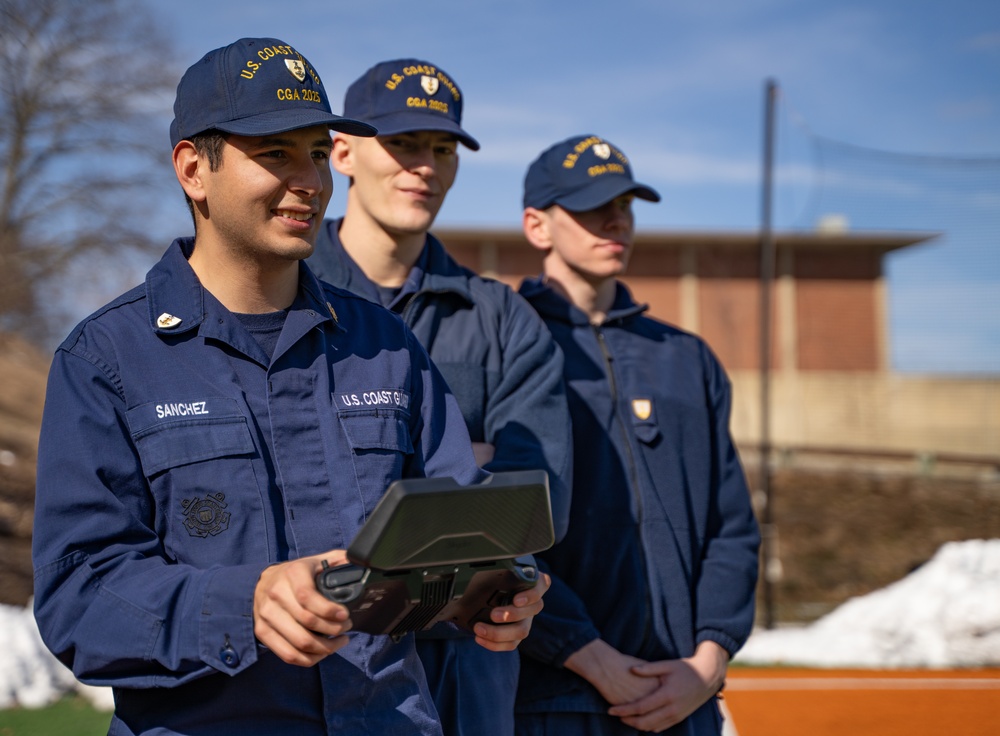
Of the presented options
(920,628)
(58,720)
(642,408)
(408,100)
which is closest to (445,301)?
(408,100)

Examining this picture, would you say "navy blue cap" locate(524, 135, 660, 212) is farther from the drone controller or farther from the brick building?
the brick building

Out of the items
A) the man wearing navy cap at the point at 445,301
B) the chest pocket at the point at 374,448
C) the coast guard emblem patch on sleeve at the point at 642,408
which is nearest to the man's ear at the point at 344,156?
the man wearing navy cap at the point at 445,301

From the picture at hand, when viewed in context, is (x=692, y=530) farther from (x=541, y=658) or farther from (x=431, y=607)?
(x=431, y=607)

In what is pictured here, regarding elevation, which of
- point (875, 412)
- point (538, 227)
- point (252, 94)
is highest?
point (252, 94)

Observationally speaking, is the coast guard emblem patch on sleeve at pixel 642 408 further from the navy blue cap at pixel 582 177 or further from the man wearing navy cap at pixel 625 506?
the navy blue cap at pixel 582 177

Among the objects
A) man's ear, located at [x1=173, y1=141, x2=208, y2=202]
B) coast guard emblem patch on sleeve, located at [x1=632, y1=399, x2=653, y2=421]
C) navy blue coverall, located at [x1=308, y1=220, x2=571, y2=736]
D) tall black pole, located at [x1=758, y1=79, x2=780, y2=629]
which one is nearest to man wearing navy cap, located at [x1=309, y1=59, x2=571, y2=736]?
navy blue coverall, located at [x1=308, y1=220, x2=571, y2=736]

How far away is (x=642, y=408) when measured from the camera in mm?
3299

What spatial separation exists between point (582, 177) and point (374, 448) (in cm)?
176

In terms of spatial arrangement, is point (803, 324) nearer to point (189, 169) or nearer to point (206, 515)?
point (189, 169)

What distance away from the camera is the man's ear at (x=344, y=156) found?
3.25 m

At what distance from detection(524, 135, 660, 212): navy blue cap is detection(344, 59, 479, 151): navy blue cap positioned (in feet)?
1.45

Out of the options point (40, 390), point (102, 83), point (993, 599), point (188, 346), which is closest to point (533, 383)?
point (188, 346)

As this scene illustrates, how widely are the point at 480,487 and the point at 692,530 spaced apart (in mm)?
1898

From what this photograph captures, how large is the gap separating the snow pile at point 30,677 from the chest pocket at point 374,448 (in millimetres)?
4690
